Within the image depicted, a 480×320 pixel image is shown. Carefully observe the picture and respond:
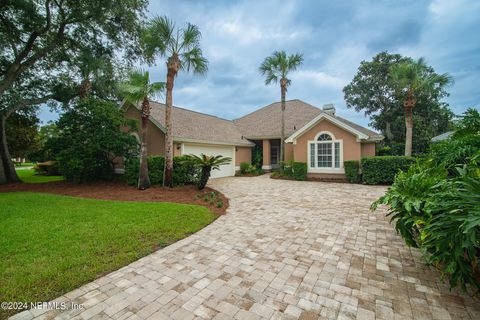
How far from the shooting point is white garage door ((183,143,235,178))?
44.2 feet

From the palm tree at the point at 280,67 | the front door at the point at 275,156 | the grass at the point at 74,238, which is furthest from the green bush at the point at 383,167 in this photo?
the grass at the point at 74,238

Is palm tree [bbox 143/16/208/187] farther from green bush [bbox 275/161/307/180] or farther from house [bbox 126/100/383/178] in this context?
green bush [bbox 275/161/307/180]

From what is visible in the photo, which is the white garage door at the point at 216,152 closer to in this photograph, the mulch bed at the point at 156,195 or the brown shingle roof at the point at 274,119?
the brown shingle roof at the point at 274,119

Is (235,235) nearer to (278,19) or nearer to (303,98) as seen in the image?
(278,19)

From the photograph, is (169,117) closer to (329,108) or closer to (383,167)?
(383,167)

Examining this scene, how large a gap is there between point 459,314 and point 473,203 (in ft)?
4.37

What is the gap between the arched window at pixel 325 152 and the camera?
13.2 metres

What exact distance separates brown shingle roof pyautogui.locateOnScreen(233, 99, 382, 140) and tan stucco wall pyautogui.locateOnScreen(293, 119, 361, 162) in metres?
2.88

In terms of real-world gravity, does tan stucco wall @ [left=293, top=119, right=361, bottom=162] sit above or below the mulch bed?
above

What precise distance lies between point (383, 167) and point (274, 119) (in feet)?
34.6

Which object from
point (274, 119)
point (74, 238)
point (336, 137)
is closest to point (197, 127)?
point (274, 119)

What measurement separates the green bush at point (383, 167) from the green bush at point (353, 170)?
41 cm

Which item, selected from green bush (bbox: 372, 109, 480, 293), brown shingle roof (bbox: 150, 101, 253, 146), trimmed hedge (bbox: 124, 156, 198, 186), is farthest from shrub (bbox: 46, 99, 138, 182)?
green bush (bbox: 372, 109, 480, 293)

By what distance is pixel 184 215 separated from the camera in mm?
5996
